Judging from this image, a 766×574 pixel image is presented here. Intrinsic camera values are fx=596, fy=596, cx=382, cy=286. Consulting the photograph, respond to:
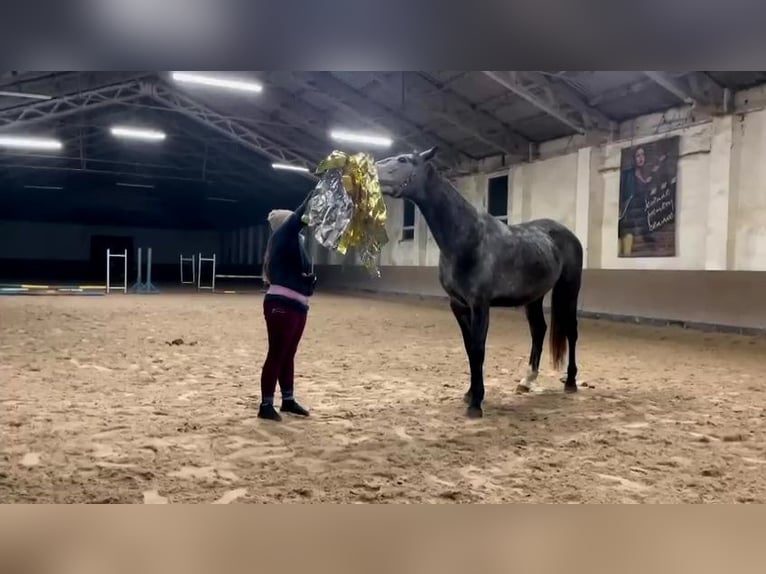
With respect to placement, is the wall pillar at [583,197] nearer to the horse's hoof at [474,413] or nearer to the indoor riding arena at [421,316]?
the indoor riding arena at [421,316]

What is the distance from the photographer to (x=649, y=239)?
971 centimetres

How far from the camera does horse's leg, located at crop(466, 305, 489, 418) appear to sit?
368 centimetres

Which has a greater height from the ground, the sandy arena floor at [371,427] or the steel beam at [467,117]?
the steel beam at [467,117]

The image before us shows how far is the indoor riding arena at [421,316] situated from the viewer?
8.93 ft

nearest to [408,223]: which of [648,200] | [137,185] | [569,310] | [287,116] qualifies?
[287,116]

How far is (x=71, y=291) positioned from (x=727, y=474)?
51.7 feet

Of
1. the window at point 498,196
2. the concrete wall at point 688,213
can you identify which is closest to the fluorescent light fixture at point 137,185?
the window at point 498,196

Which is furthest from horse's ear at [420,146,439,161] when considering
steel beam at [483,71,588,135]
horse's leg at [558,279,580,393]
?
steel beam at [483,71,588,135]

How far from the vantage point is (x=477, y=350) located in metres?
3.68

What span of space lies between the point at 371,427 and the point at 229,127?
501 inches

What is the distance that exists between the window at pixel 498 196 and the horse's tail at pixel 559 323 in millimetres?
8093

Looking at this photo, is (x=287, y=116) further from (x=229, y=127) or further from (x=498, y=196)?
(x=498, y=196)
